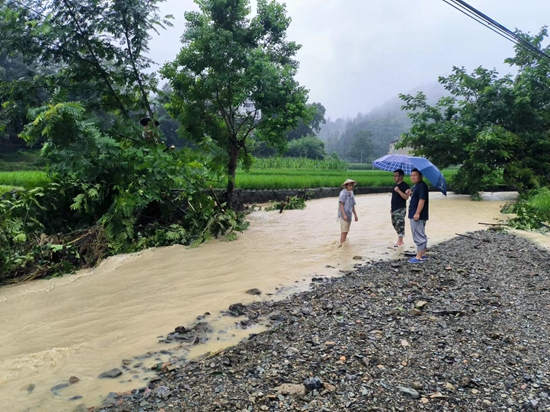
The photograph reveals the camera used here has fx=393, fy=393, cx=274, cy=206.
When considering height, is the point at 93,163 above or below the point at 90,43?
below

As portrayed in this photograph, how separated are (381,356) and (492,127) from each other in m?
17.3

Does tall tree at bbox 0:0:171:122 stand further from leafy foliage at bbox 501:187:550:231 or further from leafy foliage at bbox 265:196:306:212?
leafy foliage at bbox 501:187:550:231

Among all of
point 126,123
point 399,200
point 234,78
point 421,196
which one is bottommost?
point 399,200

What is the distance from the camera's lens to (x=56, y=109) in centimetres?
705

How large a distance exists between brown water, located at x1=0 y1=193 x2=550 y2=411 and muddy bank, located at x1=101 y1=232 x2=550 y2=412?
48 cm

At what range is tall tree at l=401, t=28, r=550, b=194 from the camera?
17125 millimetres

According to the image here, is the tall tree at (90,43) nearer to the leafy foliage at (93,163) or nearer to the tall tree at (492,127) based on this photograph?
the leafy foliage at (93,163)

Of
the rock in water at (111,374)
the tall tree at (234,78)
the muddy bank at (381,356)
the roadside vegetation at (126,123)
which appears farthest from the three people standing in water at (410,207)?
the rock in water at (111,374)

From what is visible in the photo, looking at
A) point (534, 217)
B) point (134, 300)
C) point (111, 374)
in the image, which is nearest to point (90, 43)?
point (134, 300)

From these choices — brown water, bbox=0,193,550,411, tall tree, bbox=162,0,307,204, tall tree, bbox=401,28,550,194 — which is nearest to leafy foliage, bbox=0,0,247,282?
brown water, bbox=0,193,550,411

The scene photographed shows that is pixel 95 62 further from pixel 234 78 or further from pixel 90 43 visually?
pixel 234 78

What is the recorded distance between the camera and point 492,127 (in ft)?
57.7

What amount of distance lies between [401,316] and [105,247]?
18.9 feet

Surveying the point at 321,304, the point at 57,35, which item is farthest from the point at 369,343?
the point at 57,35
